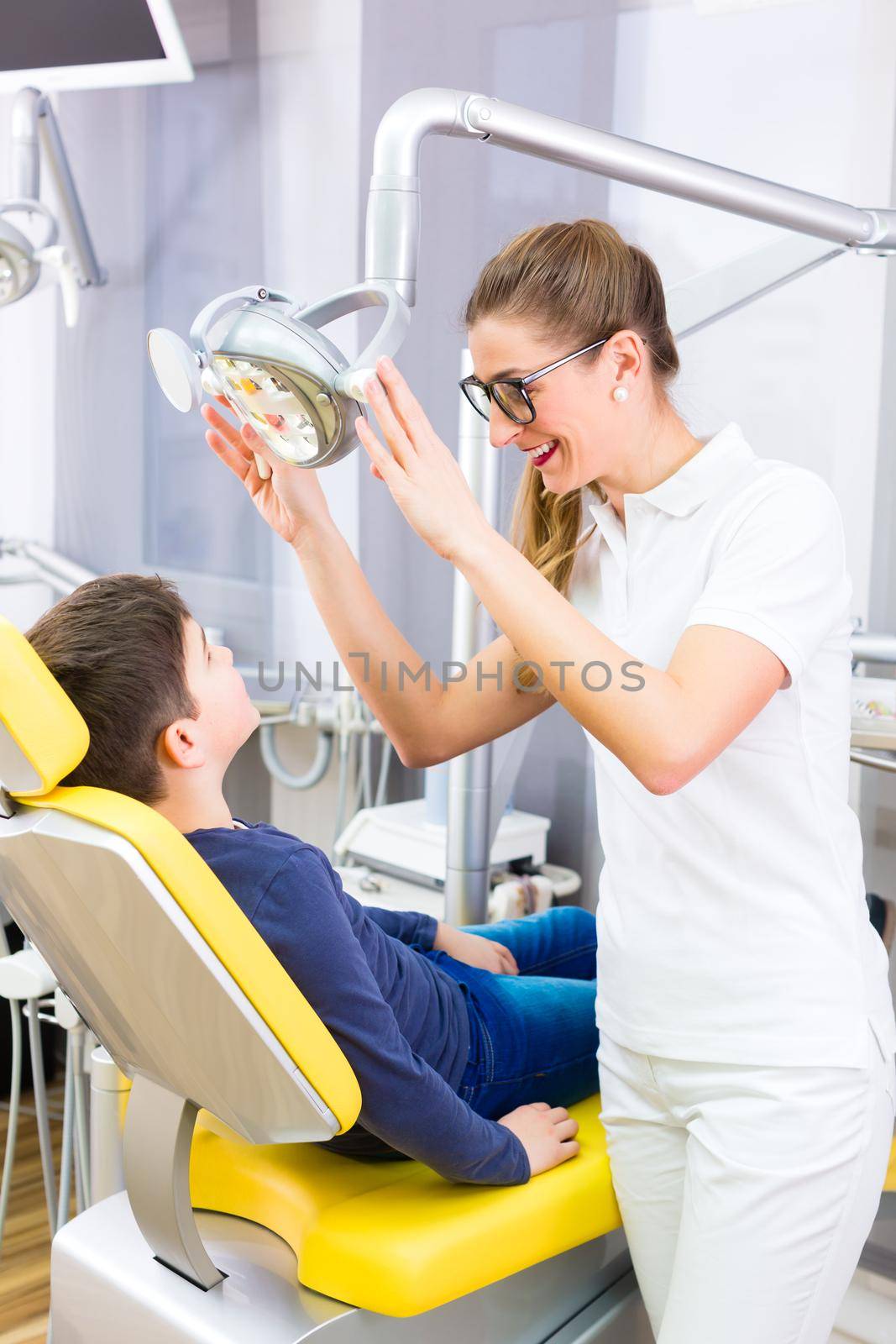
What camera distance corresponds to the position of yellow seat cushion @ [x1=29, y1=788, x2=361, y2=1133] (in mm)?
797

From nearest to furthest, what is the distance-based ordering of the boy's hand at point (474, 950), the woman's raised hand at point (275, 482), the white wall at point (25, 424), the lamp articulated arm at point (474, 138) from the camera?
the lamp articulated arm at point (474, 138) < the woman's raised hand at point (275, 482) < the boy's hand at point (474, 950) < the white wall at point (25, 424)

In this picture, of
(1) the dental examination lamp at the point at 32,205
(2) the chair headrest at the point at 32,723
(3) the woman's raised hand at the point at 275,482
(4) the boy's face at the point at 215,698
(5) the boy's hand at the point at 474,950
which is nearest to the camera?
(2) the chair headrest at the point at 32,723

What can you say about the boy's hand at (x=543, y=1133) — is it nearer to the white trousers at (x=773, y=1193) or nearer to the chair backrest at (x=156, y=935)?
the white trousers at (x=773, y=1193)

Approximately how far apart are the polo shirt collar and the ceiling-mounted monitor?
5.11 feet

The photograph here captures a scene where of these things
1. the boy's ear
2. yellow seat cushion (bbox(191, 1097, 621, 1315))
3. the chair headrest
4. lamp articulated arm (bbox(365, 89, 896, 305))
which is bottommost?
yellow seat cushion (bbox(191, 1097, 621, 1315))

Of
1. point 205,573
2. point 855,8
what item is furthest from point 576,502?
point 205,573

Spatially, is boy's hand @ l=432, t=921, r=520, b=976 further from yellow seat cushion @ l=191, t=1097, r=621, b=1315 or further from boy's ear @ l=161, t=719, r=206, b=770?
boy's ear @ l=161, t=719, r=206, b=770

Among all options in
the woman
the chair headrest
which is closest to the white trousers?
the woman

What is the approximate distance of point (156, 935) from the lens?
80 centimetres

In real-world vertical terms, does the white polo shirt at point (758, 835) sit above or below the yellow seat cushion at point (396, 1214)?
above

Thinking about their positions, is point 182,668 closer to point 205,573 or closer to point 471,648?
point 471,648

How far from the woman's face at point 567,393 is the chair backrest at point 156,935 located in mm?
438

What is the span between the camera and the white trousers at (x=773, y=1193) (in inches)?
36.2

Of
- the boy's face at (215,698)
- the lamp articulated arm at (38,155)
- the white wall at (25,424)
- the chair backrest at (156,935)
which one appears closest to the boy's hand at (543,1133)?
the chair backrest at (156,935)
